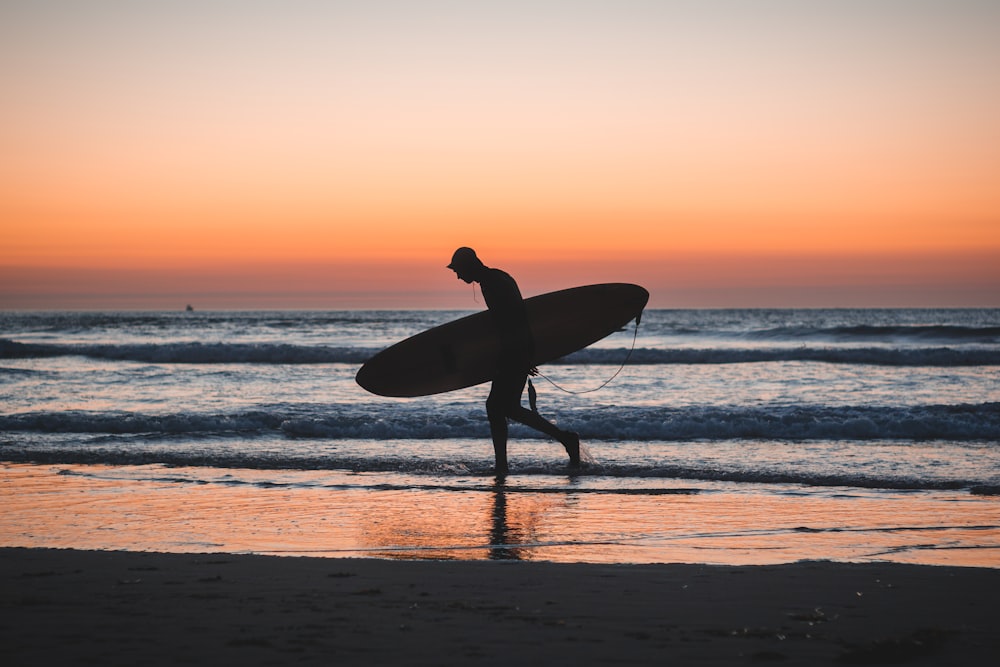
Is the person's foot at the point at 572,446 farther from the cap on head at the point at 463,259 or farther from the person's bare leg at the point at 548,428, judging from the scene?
the cap on head at the point at 463,259

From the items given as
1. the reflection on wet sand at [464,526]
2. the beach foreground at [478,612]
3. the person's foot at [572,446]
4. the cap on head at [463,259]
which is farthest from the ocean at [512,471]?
the cap on head at [463,259]

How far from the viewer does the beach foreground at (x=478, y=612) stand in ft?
10.3

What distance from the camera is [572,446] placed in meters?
8.00

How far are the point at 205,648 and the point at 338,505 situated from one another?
328 centimetres

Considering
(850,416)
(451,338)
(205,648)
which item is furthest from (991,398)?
(205,648)

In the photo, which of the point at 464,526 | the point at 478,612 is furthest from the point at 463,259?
the point at 478,612

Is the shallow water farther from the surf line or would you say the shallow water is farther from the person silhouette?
the surf line

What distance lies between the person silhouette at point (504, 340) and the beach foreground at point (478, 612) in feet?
9.85

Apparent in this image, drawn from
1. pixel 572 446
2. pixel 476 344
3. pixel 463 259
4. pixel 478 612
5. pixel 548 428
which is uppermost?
pixel 463 259

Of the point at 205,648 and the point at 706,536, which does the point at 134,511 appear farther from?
the point at 706,536

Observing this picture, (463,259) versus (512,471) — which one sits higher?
(463,259)

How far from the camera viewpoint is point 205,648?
3.16 meters

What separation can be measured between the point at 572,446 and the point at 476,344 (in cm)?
152

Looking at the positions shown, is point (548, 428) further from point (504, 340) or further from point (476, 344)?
point (476, 344)
